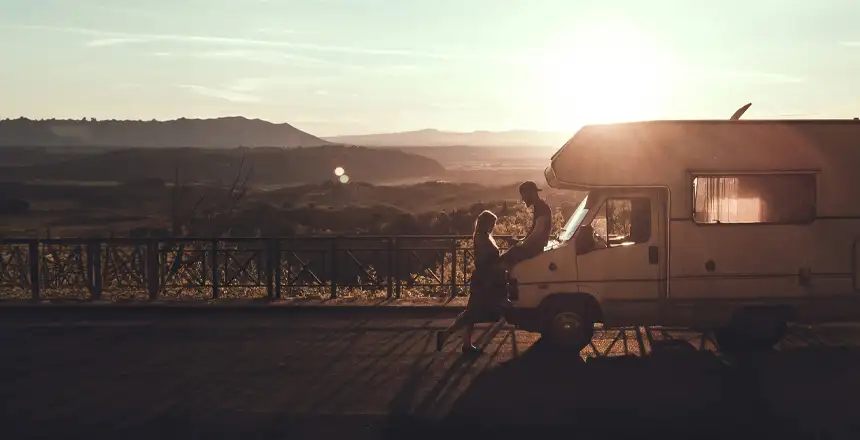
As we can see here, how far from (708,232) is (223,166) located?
109590 mm

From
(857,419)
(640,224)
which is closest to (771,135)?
(640,224)

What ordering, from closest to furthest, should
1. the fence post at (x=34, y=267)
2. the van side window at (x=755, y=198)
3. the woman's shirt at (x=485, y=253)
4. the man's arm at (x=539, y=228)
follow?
the woman's shirt at (x=485, y=253), the van side window at (x=755, y=198), the man's arm at (x=539, y=228), the fence post at (x=34, y=267)

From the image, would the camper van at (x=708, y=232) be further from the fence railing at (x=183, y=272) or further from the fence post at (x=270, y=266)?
the fence post at (x=270, y=266)

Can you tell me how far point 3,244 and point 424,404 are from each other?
38.4 feet

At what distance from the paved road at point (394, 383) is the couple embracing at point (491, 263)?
52 centimetres

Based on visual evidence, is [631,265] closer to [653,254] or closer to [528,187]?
[653,254]

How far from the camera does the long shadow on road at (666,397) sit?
7.85 metres

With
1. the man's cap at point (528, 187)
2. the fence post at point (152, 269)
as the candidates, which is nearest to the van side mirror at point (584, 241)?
the man's cap at point (528, 187)

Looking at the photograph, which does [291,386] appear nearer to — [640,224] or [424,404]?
[424,404]

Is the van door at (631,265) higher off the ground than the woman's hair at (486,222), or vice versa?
the woman's hair at (486,222)

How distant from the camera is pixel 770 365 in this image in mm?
10570

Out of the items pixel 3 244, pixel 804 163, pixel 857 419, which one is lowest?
pixel 857 419

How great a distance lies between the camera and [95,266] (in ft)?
54.8

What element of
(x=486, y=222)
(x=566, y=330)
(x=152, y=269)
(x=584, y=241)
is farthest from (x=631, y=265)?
(x=152, y=269)
